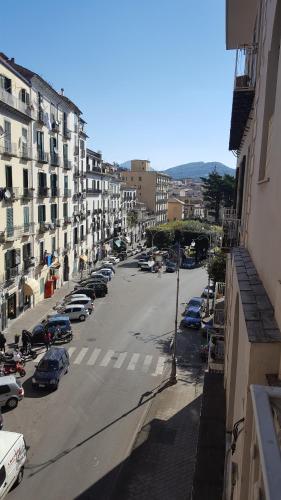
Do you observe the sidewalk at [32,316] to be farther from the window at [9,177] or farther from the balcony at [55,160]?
the balcony at [55,160]

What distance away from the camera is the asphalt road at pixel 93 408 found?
587 inches

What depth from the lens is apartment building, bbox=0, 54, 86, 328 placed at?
1179 inches

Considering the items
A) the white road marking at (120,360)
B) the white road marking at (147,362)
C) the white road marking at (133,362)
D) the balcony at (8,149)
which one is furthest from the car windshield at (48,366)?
the balcony at (8,149)

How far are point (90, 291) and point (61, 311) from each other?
6679mm

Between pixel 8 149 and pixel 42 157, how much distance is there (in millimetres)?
7583

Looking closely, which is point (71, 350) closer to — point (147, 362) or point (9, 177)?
point (147, 362)

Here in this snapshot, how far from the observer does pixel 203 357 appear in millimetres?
26219

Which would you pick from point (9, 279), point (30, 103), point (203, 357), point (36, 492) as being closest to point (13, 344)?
point (9, 279)

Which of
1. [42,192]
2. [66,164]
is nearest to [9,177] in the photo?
[42,192]

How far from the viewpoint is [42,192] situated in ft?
122

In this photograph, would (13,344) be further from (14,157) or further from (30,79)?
(30,79)

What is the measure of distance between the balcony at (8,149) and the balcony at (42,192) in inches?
233

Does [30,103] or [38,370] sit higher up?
[30,103]

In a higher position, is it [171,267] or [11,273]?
[11,273]
